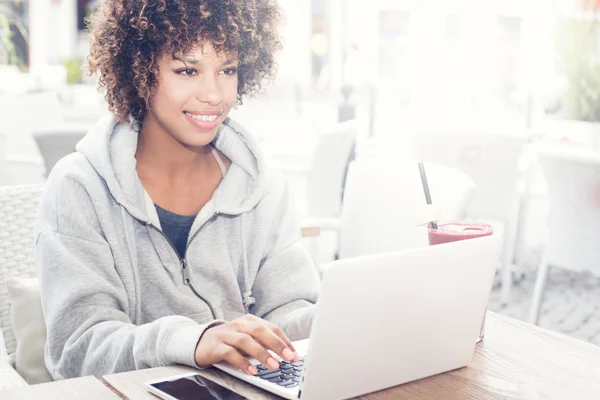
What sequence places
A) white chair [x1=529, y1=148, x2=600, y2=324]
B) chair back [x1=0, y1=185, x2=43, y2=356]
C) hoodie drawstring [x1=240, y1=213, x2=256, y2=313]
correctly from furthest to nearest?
white chair [x1=529, y1=148, x2=600, y2=324] < chair back [x1=0, y1=185, x2=43, y2=356] < hoodie drawstring [x1=240, y1=213, x2=256, y2=313]

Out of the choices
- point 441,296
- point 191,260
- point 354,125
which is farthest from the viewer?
point 354,125

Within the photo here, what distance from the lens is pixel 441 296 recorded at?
1.03 metres

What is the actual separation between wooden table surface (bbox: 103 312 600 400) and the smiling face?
516mm

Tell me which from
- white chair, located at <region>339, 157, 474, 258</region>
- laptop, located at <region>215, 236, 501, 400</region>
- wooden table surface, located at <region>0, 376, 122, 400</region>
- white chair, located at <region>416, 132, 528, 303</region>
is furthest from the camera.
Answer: white chair, located at <region>416, 132, 528, 303</region>

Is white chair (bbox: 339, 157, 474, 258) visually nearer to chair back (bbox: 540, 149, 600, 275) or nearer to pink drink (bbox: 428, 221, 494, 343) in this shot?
pink drink (bbox: 428, 221, 494, 343)

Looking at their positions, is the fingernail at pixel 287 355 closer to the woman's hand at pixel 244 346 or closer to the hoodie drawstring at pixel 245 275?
the woman's hand at pixel 244 346

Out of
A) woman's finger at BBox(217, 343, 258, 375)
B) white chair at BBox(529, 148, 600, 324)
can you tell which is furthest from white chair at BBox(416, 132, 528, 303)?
woman's finger at BBox(217, 343, 258, 375)

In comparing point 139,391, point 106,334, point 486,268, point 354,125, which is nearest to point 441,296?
point 486,268

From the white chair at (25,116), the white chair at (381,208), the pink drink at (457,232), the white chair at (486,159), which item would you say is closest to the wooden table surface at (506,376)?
the pink drink at (457,232)

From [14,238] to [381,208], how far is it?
3.20 feet

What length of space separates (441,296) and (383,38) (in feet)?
15.0

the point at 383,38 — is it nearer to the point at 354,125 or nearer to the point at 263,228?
the point at 354,125

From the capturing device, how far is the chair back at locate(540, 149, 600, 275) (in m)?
2.93

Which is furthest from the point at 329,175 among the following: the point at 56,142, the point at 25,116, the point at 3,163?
the point at 25,116
